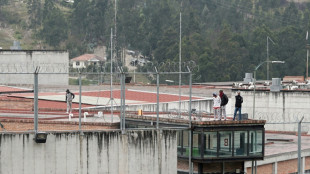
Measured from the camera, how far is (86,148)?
97.3 feet

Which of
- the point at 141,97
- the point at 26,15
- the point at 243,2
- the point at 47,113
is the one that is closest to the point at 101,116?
the point at 47,113

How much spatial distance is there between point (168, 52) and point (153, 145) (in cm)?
9849

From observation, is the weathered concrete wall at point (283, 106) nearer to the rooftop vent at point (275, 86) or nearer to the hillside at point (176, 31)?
the rooftop vent at point (275, 86)

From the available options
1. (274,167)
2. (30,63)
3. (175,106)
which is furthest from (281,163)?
(30,63)

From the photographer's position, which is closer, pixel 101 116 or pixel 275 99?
pixel 101 116

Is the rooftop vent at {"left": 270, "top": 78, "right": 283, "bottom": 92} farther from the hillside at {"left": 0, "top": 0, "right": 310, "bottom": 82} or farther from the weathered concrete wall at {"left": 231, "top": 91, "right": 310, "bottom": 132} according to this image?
the hillside at {"left": 0, "top": 0, "right": 310, "bottom": 82}

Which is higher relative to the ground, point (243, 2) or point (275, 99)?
point (243, 2)

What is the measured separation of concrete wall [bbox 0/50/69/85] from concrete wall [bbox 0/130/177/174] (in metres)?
39.1

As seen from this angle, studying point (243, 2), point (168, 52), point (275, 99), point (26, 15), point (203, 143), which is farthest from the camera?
point (243, 2)

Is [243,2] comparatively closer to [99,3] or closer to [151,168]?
[99,3]

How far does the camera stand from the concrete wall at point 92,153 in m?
28.5

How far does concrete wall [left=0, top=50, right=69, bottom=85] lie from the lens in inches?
2744

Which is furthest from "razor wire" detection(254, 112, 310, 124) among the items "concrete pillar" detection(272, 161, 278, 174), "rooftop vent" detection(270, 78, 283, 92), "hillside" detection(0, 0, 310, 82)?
"hillside" detection(0, 0, 310, 82)

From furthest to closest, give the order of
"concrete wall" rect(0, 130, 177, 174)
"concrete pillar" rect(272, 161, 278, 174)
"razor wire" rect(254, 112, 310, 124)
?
"razor wire" rect(254, 112, 310, 124)
"concrete pillar" rect(272, 161, 278, 174)
"concrete wall" rect(0, 130, 177, 174)
